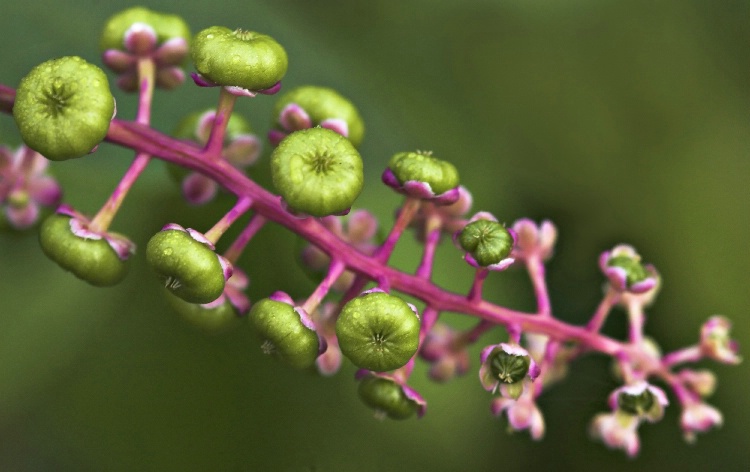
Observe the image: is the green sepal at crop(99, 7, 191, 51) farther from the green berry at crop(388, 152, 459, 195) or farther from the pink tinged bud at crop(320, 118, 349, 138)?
the green berry at crop(388, 152, 459, 195)

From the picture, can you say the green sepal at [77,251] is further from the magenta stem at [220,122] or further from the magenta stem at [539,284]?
the magenta stem at [539,284]

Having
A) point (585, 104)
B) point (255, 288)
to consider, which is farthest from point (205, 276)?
point (585, 104)

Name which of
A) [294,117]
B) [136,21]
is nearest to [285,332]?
[294,117]

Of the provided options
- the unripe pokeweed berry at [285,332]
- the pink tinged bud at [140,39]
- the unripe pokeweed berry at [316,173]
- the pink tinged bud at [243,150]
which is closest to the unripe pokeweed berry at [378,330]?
→ the unripe pokeweed berry at [285,332]

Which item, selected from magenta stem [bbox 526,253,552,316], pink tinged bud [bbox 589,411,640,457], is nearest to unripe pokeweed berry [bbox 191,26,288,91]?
magenta stem [bbox 526,253,552,316]

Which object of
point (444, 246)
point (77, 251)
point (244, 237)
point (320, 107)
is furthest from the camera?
point (444, 246)

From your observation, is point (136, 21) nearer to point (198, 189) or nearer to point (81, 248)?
point (198, 189)

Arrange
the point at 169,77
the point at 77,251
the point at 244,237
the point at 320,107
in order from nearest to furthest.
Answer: the point at 77,251 → the point at 244,237 → the point at 320,107 → the point at 169,77
